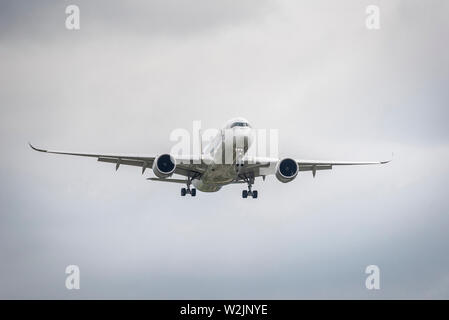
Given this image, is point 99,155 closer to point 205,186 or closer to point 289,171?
point 205,186

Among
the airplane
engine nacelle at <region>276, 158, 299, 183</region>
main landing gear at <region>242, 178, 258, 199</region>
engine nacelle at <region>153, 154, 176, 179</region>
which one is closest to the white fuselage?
the airplane

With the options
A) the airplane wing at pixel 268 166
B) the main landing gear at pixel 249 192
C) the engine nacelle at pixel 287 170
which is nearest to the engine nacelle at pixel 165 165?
the airplane wing at pixel 268 166

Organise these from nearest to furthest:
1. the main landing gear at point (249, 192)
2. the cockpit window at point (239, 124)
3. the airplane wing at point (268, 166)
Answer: the cockpit window at point (239, 124) → the airplane wing at point (268, 166) → the main landing gear at point (249, 192)

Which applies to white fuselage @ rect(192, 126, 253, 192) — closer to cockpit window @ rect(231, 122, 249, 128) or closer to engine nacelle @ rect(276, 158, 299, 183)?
cockpit window @ rect(231, 122, 249, 128)

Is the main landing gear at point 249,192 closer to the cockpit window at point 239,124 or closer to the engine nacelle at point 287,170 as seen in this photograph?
the engine nacelle at point 287,170

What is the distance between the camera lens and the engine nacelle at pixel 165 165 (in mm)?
58469

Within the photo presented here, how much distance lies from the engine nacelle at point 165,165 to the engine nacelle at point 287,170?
308 inches

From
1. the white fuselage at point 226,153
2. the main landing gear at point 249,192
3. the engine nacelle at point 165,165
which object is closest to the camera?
the white fuselage at point 226,153

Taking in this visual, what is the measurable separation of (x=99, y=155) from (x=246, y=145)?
11579mm

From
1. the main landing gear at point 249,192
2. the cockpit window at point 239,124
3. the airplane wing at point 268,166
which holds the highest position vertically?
the cockpit window at point 239,124

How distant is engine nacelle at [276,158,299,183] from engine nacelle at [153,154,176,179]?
7816 millimetres

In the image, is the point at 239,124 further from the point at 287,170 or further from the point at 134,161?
the point at 134,161
